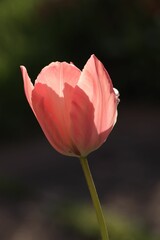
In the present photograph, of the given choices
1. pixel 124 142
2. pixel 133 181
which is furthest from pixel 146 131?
pixel 133 181

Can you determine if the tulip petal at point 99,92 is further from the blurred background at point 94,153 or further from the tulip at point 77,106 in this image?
the blurred background at point 94,153

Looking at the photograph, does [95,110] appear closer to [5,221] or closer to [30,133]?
[5,221]

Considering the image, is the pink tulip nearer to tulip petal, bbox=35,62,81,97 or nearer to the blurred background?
tulip petal, bbox=35,62,81,97

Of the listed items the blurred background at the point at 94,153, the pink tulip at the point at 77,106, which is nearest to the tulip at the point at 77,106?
the pink tulip at the point at 77,106

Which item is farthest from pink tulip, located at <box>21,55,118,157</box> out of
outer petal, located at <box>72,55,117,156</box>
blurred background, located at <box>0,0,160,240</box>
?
blurred background, located at <box>0,0,160,240</box>

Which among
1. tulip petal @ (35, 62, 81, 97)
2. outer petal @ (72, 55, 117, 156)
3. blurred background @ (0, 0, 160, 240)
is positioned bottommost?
blurred background @ (0, 0, 160, 240)

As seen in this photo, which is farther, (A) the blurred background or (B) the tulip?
(A) the blurred background

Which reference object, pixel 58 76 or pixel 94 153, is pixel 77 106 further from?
pixel 94 153
